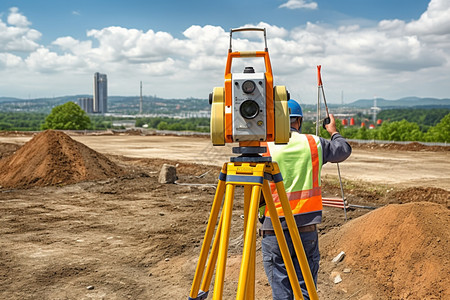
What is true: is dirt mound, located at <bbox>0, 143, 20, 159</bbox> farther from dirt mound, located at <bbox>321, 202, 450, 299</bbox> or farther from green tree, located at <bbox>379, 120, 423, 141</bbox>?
green tree, located at <bbox>379, 120, 423, 141</bbox>

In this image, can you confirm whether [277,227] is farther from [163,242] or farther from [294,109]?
[163,242]

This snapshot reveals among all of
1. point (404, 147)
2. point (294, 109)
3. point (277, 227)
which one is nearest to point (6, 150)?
point (294, 109)

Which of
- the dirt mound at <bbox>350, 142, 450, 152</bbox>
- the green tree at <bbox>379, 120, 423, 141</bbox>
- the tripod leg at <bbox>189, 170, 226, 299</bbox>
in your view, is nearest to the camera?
the tripod leg at <bbox>189, 170, 226, 299</bbox>

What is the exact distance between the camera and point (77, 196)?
11.1 meters

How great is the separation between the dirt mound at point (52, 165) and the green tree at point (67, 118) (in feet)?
167

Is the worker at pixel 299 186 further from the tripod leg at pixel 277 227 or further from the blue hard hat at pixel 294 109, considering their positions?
the tripod leg at pixel 277 227

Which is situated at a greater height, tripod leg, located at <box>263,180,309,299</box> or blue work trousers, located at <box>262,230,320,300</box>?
tripod leg, located at <box>263,180,309,299</box>

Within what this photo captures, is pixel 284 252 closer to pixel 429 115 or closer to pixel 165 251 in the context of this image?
pixel 165 251

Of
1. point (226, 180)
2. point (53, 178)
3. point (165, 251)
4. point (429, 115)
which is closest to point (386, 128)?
point (53, 178)

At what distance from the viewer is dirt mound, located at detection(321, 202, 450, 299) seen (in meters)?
4.23

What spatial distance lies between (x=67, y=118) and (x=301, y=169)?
66079 mm

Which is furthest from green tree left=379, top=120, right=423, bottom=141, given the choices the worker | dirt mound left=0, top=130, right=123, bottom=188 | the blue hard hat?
the worker

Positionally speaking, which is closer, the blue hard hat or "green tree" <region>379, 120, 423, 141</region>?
the blue hard hat

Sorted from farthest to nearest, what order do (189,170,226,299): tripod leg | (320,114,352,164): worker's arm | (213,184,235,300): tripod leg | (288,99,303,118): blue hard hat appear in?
(288,99,303,118): blue hard hat → (320,114,352,164): worker's arm → (189,170,226,299): tripod leg → (213,184,235,300): tripod leg
